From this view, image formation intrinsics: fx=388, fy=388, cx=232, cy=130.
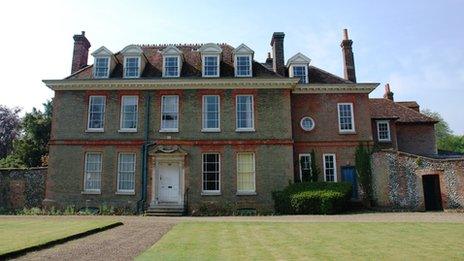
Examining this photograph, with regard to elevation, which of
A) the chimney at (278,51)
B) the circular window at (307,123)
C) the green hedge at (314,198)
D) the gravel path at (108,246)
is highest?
the chimney at (278,51)

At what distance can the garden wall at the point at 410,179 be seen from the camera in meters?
21.6

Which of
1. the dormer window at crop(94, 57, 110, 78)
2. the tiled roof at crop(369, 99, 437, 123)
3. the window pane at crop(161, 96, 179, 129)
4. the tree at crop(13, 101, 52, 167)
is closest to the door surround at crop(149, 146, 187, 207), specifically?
the window pane at crop(161, 96, 179, 129)

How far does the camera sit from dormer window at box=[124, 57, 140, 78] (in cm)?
2534

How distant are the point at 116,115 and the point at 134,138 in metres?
1.94

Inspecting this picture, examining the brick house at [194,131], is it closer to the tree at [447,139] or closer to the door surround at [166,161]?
the door surround at [166,161]

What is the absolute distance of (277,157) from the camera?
2386 cm

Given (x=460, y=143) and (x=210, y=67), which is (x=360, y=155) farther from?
(x=460, y=143)

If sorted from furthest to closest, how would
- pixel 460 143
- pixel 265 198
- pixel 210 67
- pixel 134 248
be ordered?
pixel 460 143 → pixel 210 67 → pixel 265 198 → pixel 134 248

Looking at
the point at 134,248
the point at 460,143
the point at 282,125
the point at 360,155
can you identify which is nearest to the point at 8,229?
the point at 134,248

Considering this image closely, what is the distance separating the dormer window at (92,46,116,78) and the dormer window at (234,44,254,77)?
8.30m

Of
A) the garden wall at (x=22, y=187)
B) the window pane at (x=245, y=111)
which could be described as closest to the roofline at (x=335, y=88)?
the window pane at (x=245, y=111)

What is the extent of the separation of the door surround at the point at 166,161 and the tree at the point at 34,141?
52.4ft

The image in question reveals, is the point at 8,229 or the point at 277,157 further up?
the point at 277,157

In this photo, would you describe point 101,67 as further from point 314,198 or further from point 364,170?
point 364,170
